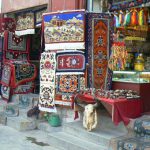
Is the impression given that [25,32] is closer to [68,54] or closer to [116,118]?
[68,54]

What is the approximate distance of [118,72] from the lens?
7.14m

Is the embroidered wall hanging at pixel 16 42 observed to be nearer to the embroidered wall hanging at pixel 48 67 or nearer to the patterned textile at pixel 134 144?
the embroidered wall hanging at pixel 48 67

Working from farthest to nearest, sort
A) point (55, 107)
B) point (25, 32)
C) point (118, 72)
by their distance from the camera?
point (25, 32) → point (55, 107) → point (118, 72)

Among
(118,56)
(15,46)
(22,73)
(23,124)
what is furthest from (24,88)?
(118,56)

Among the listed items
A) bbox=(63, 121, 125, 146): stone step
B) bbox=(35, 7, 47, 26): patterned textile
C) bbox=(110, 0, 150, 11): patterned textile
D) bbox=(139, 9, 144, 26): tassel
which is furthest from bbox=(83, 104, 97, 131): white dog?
bbox=(35, 7, 47, 26): patterned textile

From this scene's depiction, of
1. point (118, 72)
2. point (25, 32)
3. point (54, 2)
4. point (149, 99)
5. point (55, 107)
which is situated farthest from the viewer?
point (25, 32)

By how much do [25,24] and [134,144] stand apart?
597 cm

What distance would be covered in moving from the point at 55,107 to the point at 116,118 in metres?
2.26

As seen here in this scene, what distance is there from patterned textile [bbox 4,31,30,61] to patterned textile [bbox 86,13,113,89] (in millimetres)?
3780

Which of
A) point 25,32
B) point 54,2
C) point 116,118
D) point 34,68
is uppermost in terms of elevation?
point 54,2

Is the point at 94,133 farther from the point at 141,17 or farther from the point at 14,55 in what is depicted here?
the point at 14,55

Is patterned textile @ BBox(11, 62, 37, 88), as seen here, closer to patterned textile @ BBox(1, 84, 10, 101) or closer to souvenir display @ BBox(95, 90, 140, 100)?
patterned textile @ BBox(1, 84, 10, 101)

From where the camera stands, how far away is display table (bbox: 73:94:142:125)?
5703 millimetres

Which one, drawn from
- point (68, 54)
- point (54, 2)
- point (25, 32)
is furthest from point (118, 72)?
point (25, 32)
